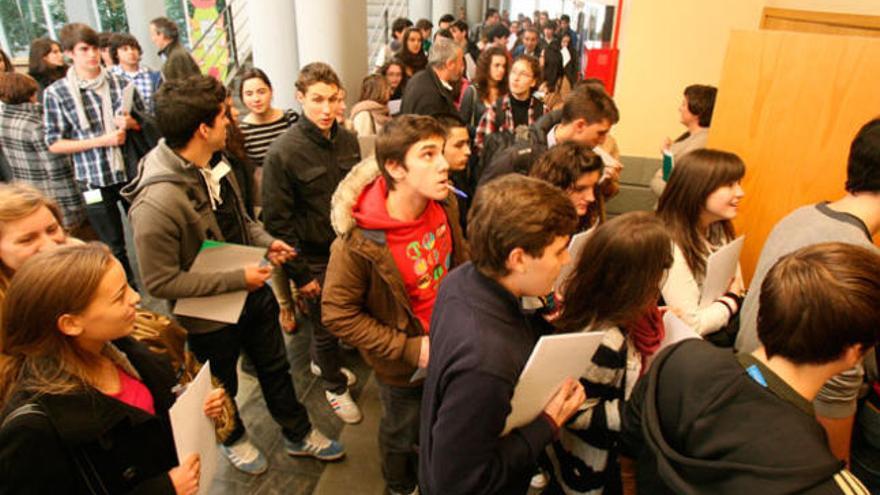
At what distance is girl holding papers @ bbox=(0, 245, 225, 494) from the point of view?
1.17m

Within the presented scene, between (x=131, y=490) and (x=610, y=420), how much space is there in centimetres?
145

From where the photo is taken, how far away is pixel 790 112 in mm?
2334

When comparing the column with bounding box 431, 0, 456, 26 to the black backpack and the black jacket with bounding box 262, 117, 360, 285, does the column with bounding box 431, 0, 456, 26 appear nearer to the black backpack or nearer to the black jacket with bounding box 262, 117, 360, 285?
the black backpack

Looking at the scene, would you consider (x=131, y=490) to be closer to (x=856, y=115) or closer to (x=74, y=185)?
(x=856, y=115)

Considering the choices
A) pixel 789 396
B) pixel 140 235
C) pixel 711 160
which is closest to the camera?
pixel 789 396

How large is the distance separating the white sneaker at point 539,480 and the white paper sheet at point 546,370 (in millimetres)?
1267

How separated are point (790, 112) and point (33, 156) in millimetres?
4926

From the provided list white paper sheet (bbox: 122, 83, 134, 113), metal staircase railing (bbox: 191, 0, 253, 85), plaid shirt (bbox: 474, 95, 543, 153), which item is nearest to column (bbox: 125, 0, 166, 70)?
metal staircase railing (bbox: 191, 0, 253, 85)

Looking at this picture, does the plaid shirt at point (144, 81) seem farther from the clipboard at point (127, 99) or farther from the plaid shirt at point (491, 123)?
the plaid shirt at point (491, 123)

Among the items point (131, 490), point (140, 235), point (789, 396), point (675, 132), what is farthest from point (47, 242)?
point (675, 132)

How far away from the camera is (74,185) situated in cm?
392

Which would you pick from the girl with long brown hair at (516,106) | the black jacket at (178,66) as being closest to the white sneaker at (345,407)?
the girl with long brown hair at (516,106)

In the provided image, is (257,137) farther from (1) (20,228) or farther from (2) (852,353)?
(2) (852,353)

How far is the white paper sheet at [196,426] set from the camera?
1419 mm
